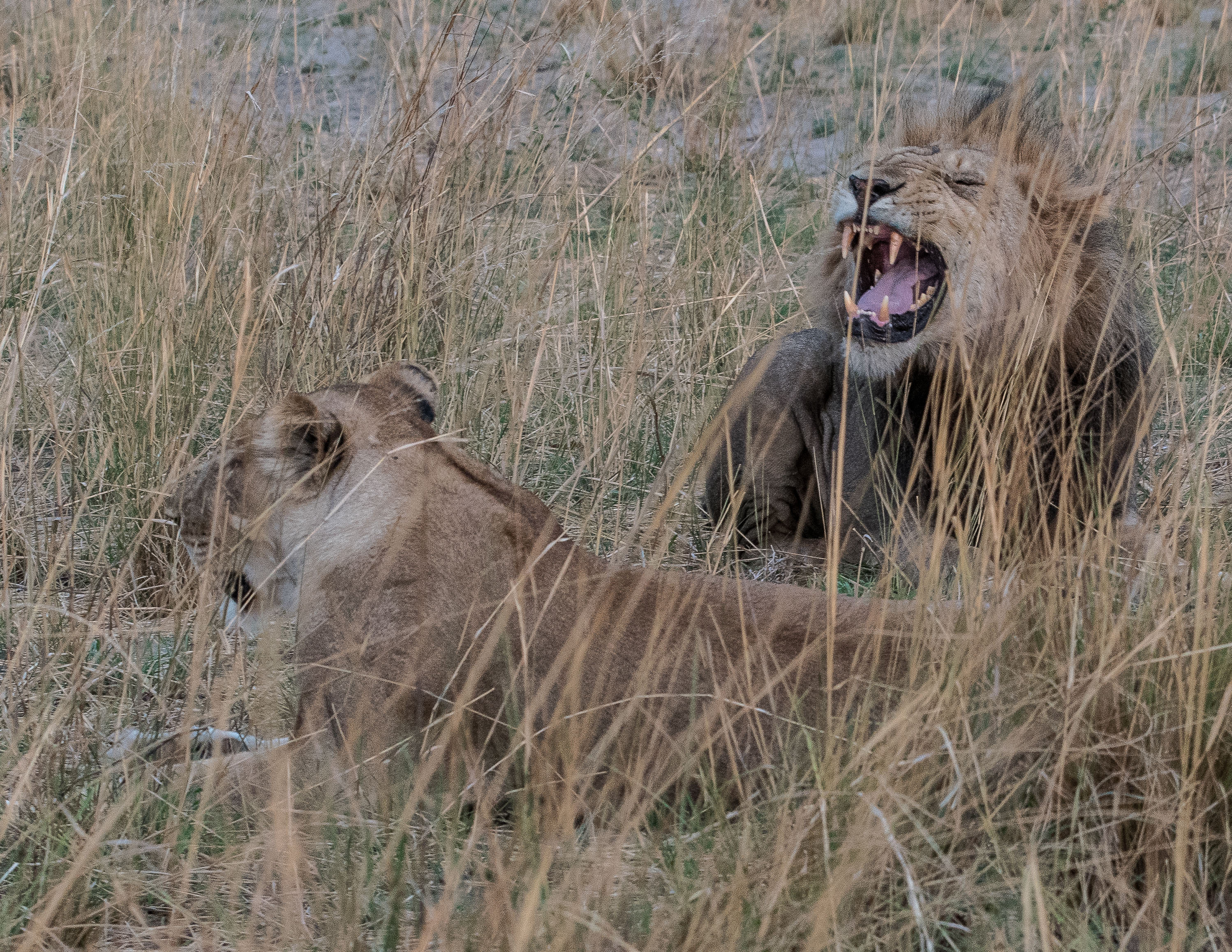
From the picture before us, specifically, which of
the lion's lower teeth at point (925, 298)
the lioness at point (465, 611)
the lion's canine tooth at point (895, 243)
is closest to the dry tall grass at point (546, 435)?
the lioness at point (465, 611)

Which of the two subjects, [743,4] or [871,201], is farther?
[743,4]

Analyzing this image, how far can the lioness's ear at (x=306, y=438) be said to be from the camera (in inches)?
102

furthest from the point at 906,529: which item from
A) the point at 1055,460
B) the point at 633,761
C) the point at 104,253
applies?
the point at 104,253

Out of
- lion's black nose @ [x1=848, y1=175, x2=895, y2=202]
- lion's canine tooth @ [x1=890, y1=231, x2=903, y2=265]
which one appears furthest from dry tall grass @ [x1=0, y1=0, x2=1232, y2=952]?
lion's canine tooth @ [x1=890, y1=231, x2=903, y2=265]

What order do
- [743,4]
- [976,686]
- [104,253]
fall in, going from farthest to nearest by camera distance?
[743,4], [104,253], [976,686]

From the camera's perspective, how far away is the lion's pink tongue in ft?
12.1

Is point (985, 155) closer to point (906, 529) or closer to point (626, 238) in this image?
point (906, 529)

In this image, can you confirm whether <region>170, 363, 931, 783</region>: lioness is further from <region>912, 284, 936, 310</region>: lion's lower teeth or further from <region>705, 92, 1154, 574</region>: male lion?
<region>912, 284, 936, 310</region>: lion's lower teeth

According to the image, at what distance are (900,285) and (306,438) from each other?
1777 millimetres

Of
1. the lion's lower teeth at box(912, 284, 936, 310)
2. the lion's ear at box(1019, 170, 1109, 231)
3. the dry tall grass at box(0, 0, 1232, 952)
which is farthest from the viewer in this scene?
the lion's ear at box(1019, 170, 1109, 231)

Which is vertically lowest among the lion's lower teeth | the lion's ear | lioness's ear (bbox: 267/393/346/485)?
lioness's ear (bbox: 267/393/346/485)

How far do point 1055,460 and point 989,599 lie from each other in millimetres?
1090

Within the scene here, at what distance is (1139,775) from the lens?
2.09 m

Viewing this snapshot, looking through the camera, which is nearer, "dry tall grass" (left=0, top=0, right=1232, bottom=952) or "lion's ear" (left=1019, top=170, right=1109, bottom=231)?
"dry tall grass" (left=0, top=0, right=1232, bottom=952)
